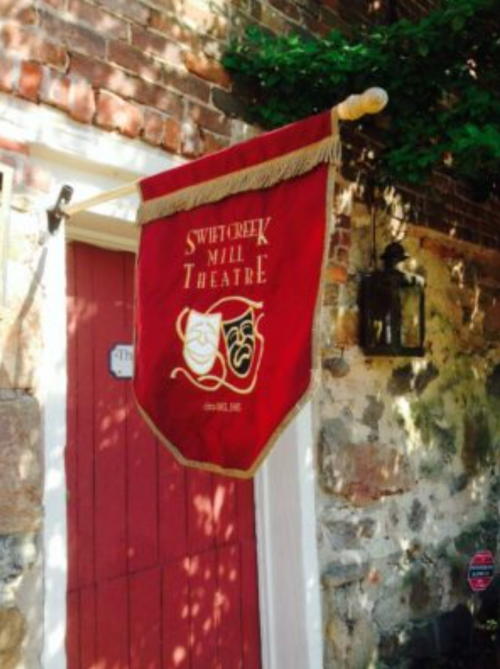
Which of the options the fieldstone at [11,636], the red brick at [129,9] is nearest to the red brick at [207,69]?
the red brick at [129,9]

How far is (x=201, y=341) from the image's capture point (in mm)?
1856

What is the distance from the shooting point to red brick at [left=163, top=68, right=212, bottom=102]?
277cm

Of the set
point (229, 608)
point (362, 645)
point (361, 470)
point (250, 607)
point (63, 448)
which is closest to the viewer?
point (63, 448)

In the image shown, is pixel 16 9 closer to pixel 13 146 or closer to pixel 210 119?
pixel 13 146

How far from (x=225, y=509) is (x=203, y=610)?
0.42 m

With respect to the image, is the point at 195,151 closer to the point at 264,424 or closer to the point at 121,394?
the point at 121,394

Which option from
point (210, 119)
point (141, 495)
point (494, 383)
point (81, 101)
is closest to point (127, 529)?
point (141, 495)

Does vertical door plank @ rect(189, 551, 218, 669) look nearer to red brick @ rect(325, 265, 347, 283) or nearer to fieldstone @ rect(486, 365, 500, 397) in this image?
red brick @ rect(325, 265, 347, 283)

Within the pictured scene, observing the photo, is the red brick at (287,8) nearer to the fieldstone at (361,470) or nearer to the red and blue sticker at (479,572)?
the fieldstone at (361,470)

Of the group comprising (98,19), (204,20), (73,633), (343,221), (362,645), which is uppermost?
(204,20)

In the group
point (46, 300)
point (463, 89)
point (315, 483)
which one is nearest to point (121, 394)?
point (46, 300)

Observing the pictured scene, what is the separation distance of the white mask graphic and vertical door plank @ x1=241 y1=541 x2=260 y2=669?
1.54 metres

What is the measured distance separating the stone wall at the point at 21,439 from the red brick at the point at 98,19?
1.99 feet

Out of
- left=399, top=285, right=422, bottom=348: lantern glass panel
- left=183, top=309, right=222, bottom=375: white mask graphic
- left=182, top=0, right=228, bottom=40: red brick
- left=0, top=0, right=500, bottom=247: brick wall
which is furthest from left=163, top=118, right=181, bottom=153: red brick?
left=399, top=285, right=422, bottom=348: lantern glass panel
